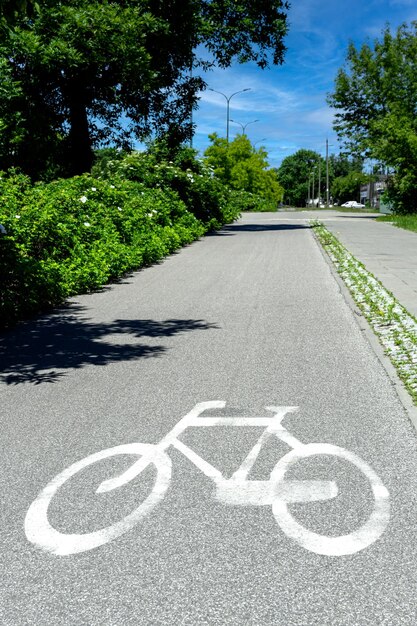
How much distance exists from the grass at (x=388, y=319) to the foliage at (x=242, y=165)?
1808 inches

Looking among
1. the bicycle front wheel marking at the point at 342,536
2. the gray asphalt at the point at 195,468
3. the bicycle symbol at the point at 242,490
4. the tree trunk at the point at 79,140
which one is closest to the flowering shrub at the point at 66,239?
the gray asphalt at the point at 195,468

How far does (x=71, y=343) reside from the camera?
793 centimetres

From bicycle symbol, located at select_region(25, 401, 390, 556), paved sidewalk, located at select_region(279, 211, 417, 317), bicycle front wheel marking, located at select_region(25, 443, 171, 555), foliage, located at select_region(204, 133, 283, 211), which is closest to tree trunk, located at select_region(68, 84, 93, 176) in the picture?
paved sidewalk, located at select_region(279, 211, 417, 317)

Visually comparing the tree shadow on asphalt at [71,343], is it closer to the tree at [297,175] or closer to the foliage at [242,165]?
the foliage at [242,165]

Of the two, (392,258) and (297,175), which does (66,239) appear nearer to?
(392,258)

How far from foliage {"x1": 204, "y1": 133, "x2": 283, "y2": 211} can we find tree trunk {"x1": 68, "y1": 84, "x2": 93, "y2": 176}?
33304 millimetres

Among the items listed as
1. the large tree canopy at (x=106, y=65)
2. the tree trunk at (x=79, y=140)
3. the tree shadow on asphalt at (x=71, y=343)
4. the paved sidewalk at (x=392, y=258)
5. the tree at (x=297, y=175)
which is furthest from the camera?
the tree at (x=297, y=175)

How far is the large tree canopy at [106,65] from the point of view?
64.4 feet

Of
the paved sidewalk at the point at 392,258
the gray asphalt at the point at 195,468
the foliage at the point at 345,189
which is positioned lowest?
the foliage at the point at 345,189

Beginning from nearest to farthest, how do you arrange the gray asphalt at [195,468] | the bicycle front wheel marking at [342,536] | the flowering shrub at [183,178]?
the gray asphalt at [195,468], the bicycle front wheel marking at [342,536], the flowering shrub at [183,178]

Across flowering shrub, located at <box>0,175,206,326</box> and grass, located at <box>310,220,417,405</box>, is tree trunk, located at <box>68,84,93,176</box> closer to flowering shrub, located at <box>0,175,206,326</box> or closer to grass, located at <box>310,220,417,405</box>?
flowering shrub, located at <box>0,175,206,326</box>

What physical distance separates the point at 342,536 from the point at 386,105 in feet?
147

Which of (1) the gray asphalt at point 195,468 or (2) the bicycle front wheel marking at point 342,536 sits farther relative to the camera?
(2) the bicycle front wheel marking at point 342,536

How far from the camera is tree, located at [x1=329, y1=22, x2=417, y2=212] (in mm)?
38688
